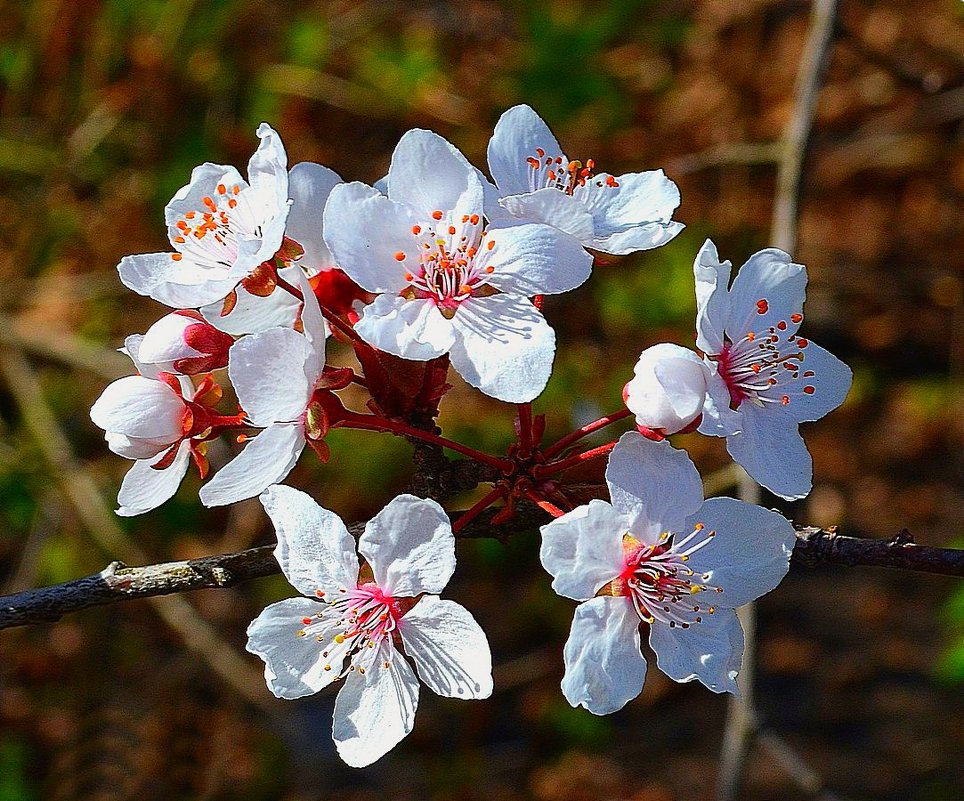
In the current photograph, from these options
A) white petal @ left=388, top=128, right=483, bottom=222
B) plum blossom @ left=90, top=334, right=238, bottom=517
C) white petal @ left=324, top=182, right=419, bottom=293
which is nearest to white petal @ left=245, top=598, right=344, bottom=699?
plum blossom @ left=90, top=334, right=238, bottom=517

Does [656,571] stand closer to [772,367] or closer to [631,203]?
[772,367]

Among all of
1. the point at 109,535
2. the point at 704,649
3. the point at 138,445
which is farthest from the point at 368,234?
the point at 109,535

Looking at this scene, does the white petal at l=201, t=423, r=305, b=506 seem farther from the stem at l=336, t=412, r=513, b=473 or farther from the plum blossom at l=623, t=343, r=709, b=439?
the plum blossom at l=623, t=343, r=709, b=439

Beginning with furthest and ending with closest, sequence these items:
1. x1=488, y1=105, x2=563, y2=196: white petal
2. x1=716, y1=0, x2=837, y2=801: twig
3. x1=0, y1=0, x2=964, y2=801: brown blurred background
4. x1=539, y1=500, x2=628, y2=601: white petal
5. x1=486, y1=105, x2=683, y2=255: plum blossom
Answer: x1=0, y1=0, x2=964, y2=801: brown blurred background < x1=716, y1=0, x2=837, y2=801: twig < x1=488, y1=105, x2=563, y2=196: white petal < x1=486, y1=105, x2=683, y2=255: plum blossom < x1=539, y1=500, x2=628, y2=601: white petal

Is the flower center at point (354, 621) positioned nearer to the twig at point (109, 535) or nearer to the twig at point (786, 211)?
the twig at point (786, 211)

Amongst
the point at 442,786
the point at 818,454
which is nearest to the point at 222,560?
the point at 442,786

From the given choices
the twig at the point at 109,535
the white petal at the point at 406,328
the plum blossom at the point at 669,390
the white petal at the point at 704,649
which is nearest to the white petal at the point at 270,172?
the white petal at the point at 406,328
